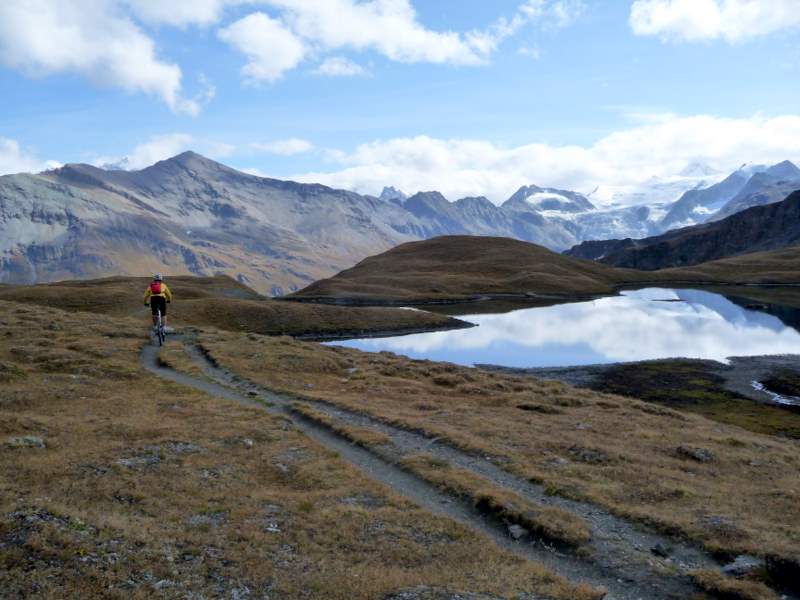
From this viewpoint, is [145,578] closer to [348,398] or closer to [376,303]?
[348,398]

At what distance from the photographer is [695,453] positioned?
2970 cm

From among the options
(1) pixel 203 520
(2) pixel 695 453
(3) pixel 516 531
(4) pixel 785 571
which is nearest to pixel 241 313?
(2) pixel 695 453

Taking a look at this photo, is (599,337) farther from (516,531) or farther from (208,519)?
(208,519)

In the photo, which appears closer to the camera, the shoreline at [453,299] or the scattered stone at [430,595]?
the scattered stone at [430,595]

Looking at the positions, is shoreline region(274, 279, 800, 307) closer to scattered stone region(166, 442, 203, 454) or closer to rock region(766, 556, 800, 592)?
scattered stone region(166, 442, 203, 454)

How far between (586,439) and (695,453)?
16.9 feet

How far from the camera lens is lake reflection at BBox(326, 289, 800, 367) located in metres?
86.2

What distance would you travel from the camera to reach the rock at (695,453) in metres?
29.2

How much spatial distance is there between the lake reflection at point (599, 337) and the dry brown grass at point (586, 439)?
32796 millimetres

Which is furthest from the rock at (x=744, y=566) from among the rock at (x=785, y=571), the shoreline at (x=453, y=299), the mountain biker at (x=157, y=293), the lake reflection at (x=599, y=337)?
the shoreline at (x=453, y=299)

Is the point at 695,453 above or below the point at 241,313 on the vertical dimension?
below

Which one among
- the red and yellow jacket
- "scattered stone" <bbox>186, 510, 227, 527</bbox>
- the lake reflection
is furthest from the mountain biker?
the lake reflection

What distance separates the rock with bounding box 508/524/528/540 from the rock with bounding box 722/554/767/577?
217 inches

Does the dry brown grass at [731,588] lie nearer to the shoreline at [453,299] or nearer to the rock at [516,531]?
the rock at [516,531]
